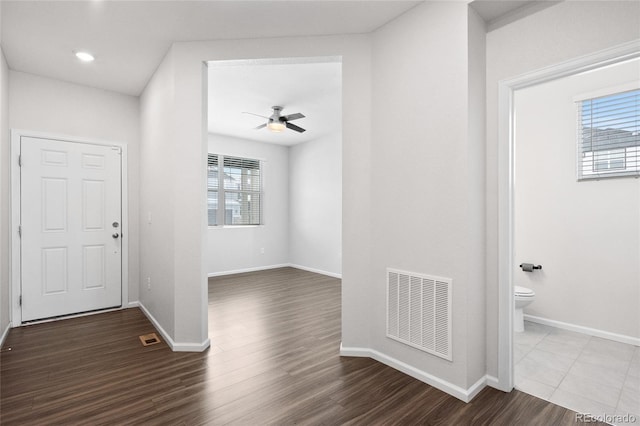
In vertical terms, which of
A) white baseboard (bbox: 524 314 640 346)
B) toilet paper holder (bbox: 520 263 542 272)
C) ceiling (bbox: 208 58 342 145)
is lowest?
white baseboard (bbox: 524 314 640 346)

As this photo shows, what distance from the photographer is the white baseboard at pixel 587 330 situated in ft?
9.27

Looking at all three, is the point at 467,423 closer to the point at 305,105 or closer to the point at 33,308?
the point at 305,105

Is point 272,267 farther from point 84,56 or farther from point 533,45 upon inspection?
point 533,45

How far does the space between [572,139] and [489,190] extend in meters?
1.80

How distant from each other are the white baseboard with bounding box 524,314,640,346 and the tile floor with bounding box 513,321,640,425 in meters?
0.06

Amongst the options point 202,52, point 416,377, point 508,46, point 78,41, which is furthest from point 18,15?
point 416,377

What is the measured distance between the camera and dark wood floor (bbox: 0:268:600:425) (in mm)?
1880

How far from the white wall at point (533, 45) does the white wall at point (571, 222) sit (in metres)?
0.85

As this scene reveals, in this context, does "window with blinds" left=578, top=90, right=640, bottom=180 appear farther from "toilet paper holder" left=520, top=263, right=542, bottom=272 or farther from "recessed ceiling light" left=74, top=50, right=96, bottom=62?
"recessed ceiling light" left=74, top=50, right=96, bottom=62

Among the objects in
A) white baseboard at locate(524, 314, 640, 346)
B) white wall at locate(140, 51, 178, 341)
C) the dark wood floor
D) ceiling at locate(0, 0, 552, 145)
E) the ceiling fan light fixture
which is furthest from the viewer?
the ceiling fan light fixture

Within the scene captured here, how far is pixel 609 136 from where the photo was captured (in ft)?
9.74

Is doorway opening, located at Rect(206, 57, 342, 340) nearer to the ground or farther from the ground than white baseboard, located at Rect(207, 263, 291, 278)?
farther from the ground

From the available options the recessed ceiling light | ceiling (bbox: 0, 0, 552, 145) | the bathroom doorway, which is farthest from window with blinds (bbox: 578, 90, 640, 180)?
the recessed ceiling light

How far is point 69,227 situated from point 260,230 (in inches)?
140
